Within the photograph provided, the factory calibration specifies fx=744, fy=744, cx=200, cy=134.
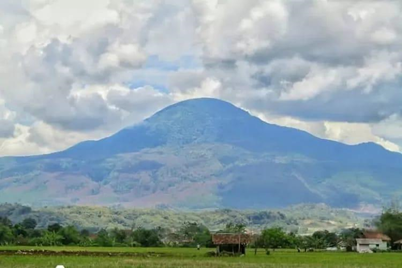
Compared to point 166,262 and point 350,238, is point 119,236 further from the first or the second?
point 166,262

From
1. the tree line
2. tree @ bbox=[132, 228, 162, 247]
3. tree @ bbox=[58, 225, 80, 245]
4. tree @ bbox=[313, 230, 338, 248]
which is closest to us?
the tree line

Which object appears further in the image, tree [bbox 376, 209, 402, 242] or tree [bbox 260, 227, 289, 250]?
tree [bbox 376, 209, 402, 242]

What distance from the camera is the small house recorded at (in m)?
130

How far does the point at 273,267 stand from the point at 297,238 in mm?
70428

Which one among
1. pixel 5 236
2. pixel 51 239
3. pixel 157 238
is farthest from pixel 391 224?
pixel 5 236

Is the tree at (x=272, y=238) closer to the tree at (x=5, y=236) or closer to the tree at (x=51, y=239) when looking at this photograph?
the tree at (x=51, y=239)

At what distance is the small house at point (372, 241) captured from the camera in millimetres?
130400

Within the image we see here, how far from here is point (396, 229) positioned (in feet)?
483

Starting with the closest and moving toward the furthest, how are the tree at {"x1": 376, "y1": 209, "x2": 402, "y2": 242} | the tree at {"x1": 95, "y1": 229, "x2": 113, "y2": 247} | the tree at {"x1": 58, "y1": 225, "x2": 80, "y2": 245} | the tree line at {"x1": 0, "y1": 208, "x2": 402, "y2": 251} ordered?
the tree line at {"x1": 0, "y1": 208, "x2": 402, "y2": 251} → the tree at {"x1": 95, "y1": 229, "x2": 113, "y2": 247} → the tree at {"x1": 58, "y1": 225, "x2": 80, "y2": 245} → the tree at {"x1": 376, "y1": 209, "x2": 402, "y2": 242}

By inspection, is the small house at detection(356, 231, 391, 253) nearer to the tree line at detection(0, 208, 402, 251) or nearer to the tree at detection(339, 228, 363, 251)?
the tree at detection(339, 228, 363, 251)

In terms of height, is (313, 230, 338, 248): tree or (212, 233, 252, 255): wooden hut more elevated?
(313, 230, 338, 248): tree

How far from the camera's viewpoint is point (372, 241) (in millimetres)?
134375

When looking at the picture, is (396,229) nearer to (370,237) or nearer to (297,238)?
(370,237)

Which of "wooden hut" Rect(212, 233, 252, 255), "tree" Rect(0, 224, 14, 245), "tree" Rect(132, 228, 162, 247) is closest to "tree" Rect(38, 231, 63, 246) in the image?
"tree" Rect(0, 224, 14, 245)
